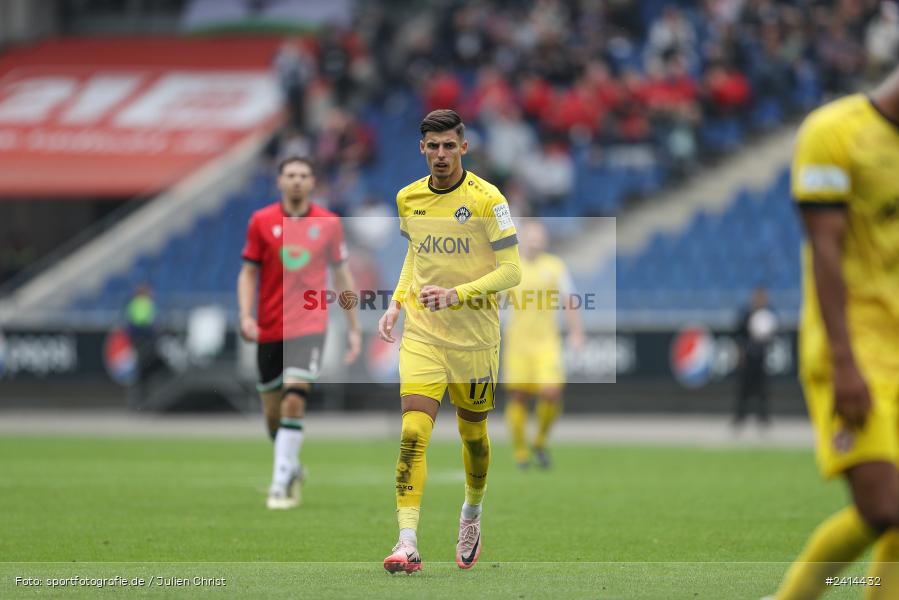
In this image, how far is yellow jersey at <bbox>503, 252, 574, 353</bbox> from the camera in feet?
56.2

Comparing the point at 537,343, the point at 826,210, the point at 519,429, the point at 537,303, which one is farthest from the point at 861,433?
the point at 537,343

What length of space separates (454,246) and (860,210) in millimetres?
3567

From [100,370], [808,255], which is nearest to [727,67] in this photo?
[100,370]

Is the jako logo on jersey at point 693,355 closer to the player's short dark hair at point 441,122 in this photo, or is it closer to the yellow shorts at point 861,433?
the player's short dark hair at point 441,122

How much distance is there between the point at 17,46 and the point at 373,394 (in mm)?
19313

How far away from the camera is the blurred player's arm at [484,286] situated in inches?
330

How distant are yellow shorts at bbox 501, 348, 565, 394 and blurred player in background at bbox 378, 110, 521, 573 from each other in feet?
27.4

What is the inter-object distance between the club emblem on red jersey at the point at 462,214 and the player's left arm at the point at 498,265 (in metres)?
0.10

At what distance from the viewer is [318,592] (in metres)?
7.68

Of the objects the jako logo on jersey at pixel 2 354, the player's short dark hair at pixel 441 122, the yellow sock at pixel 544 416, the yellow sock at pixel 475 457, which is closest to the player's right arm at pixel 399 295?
the player's short dark hair at pixel 441 122

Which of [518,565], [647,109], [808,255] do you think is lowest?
[518,565]

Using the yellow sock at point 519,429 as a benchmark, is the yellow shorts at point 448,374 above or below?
above

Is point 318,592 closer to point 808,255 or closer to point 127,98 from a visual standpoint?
point 808,255

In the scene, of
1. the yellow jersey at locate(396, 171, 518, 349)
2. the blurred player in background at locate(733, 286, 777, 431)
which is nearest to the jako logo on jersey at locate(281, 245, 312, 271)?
the yellow jersey at locate(396, 171, 518, 349)
